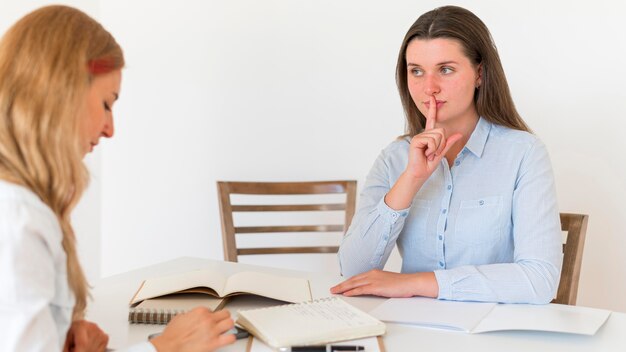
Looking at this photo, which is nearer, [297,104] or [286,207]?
[286,207]

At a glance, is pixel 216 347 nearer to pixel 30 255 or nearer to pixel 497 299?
pixel 30 255

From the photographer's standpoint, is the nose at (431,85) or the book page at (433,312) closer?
the book page at (433,312)

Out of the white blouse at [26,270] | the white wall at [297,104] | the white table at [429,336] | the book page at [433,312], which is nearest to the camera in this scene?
the white blouse at [26,270]

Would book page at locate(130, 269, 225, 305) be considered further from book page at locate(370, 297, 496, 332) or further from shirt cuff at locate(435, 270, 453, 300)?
shirt cuff at locate(435, 270, 453, 300)

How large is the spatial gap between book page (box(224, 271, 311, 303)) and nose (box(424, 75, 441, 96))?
53cm

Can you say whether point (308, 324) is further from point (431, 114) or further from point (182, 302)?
point (431, 114)

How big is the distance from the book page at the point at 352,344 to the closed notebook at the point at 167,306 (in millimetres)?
201

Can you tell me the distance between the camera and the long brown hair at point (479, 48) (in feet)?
5.52

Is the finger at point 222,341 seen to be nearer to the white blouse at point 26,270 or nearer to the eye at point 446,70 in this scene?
the white blouse at point 26,270

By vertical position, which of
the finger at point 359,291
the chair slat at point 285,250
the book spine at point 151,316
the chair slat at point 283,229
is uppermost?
the book spine at point 151,316

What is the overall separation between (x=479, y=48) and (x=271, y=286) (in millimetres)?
764

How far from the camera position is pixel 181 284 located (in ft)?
4.75

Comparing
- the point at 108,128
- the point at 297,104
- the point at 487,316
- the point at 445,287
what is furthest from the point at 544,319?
the point at 297,104

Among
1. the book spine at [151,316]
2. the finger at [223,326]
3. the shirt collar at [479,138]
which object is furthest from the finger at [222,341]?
the shirt collar at [479,138]
